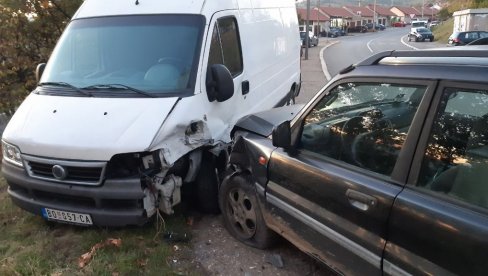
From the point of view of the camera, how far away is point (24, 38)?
357 inches

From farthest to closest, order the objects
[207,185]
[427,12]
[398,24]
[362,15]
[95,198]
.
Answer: [427,12], [398,24], [362,15], [207,185], [95,198]

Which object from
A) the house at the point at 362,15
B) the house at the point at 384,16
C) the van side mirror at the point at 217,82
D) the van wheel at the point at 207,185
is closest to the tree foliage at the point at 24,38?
the van side mirror at the point at 217,82

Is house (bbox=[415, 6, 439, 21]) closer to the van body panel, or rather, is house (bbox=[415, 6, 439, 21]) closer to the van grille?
the van body panel

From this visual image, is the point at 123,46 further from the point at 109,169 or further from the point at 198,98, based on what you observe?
the point at 109,169

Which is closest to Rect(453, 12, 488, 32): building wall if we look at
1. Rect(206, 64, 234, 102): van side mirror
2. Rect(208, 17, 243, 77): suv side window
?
Rect(208, 17, 243, 77): suv side window

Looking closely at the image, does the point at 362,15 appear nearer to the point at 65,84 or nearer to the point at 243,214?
the point at 65,84

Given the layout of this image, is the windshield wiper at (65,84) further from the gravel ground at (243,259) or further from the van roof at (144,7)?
the gravel ground at (243,259)

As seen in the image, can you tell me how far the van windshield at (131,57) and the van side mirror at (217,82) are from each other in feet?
0.63

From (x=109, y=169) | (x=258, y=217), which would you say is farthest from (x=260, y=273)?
(x=109, y=169)

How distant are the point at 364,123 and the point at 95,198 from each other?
2383 mm

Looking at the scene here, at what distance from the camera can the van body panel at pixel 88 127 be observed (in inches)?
149

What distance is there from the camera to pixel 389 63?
2.71 metres

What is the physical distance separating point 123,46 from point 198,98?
42.2 inches

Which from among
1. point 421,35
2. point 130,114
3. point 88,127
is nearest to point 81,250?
point 88,127
